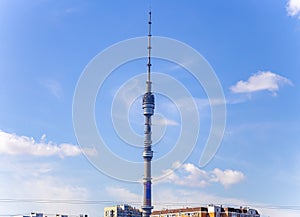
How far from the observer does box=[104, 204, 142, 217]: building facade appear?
121m

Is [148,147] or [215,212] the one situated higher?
[148,147]

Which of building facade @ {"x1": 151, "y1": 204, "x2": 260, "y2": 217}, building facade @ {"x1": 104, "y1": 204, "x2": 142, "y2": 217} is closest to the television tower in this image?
building facade @ {"x1": 104, "y1": 204, "x2": 142, "y2": 217}

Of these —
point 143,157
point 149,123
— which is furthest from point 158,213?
point 149,123

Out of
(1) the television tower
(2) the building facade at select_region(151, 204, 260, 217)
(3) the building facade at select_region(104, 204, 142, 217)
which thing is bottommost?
(2) the building facade at select_region(151, 204, 260, 217)

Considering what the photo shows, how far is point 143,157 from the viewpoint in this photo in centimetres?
13225

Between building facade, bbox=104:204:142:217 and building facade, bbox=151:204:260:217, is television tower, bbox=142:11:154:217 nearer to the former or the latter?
building facade, bbox=104:204:142:217

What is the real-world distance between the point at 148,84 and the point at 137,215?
131ft

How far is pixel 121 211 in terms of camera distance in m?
123

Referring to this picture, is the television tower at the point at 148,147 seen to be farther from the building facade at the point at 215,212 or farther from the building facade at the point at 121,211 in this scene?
the building facade at the point at 215,212

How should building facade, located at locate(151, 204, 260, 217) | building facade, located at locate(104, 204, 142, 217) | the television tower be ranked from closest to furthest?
building facade, located at locate(151, 204, 260, 217)
building facade, located at locate(104, 204, 142, 217)
the television tower

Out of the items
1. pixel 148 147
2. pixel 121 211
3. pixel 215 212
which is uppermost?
pixel 148 147

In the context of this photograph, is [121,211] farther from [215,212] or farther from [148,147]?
[215,212]

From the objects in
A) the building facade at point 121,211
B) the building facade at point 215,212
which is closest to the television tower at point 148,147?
the building facade at point 121,211

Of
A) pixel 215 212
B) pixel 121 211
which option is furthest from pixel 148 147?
pixel 215 212
